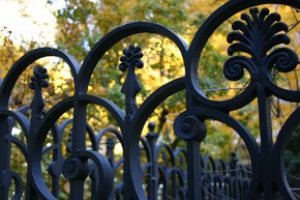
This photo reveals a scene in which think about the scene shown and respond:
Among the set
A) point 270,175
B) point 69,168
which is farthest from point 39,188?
point 270,175

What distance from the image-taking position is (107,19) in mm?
6469

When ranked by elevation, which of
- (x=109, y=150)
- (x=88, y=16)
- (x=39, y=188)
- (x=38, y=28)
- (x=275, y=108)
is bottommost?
(x=39, y=188)

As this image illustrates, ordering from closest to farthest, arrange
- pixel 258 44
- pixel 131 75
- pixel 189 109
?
pixel 258 44 < pixel 189 109 < pixel 131 75

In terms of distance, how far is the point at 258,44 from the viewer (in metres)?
1.35

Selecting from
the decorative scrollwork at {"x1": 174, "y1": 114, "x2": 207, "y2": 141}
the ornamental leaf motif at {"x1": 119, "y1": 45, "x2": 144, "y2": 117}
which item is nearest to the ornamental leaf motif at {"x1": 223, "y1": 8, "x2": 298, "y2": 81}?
the decorative scrollwork at {"x1": 174, "y1": 114, "x2": 207, "y2": 141}

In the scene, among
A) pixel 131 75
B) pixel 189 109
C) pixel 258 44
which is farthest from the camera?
pixel 131 75

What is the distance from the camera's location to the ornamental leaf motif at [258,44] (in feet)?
4.28

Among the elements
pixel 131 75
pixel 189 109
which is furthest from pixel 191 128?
pixel 131 75

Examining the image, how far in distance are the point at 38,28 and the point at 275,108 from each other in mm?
4084

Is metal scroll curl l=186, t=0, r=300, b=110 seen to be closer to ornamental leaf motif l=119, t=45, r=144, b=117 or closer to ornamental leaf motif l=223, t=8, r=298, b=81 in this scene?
ornamental leaf motif l=223, t=8, r=298, b=81

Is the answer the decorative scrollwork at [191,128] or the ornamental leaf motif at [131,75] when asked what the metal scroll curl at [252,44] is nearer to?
the decorative scrollwork at [191,128]

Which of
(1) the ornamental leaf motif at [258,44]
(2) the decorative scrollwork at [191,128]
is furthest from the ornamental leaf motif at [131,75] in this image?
(1) the ornamental leaf motif at [258,44]

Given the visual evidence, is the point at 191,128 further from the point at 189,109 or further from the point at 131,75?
the point at 131,75

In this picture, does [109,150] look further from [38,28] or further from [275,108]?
[275,108]
